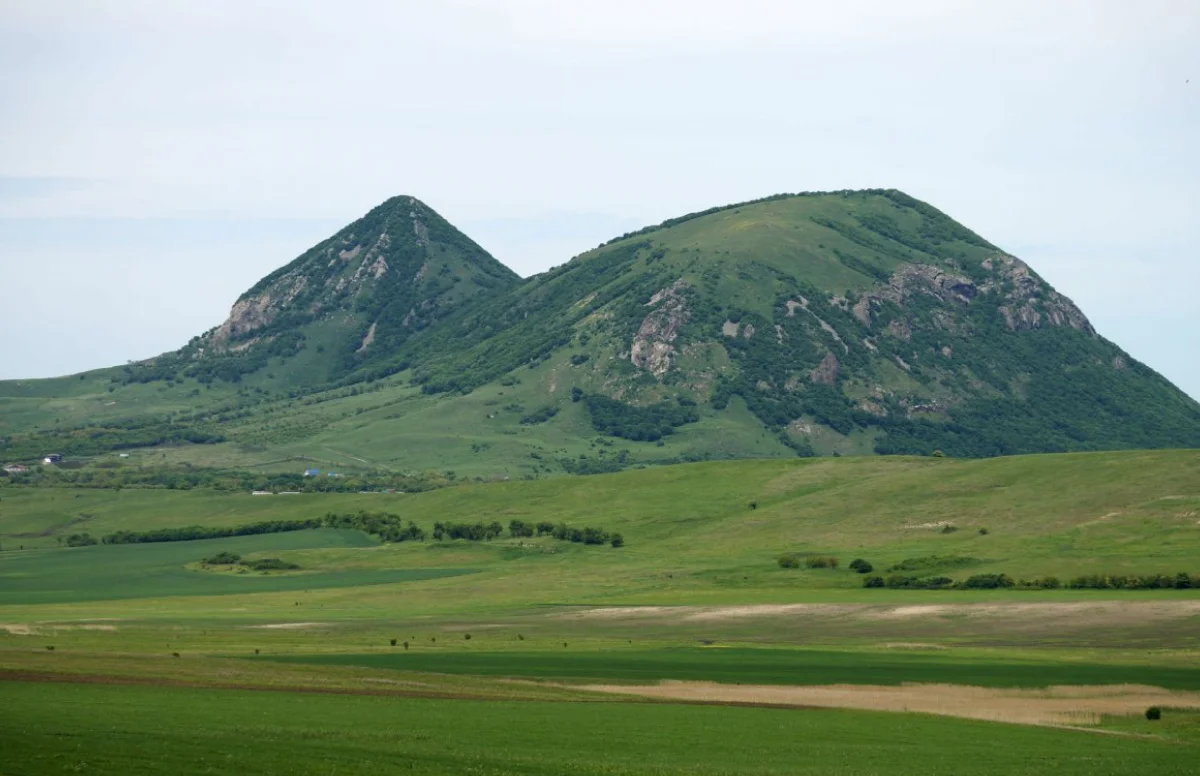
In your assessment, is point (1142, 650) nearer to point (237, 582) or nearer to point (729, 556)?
point (729, 556)

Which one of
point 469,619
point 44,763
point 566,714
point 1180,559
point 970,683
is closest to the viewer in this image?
point 44,763

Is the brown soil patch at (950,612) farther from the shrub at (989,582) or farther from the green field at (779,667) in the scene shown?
the green field at (779,667)

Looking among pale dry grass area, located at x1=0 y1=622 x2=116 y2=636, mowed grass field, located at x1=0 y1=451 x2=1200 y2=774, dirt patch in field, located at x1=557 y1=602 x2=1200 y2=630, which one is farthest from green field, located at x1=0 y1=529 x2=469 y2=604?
dirt patch in field, located at x1=557 y1=602 x2=1200 y2=630

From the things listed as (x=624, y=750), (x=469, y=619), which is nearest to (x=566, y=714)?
(x=624, y=750)

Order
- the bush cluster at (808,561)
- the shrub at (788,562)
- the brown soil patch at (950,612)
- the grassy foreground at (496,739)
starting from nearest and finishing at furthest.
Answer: the grassy foreground at (496,739) → the brown soil patch at (950,612) → the bush cluster at (808,561) → the shrub at (788,562)

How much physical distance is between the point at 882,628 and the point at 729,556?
69.0 metres

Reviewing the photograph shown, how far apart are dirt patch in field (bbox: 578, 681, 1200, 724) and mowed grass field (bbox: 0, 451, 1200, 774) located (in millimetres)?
925

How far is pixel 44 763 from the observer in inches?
2044

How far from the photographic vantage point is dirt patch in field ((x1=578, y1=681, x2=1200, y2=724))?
259ft

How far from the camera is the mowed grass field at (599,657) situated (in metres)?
62.8

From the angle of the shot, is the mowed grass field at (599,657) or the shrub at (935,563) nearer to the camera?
the mowed grass field at (599,657)

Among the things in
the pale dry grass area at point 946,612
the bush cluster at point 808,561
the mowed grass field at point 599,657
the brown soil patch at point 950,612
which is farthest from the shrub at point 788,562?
the pale dry grass area at point 946,612

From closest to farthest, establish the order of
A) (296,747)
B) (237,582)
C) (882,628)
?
(296,747) → (882,628) → (237,582)

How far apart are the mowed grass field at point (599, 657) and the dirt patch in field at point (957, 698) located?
0.92m
